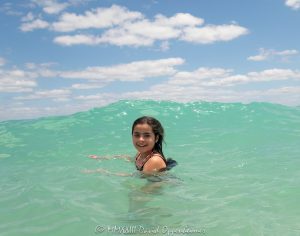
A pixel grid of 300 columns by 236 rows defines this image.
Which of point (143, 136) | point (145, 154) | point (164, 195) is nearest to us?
point (164, 195)

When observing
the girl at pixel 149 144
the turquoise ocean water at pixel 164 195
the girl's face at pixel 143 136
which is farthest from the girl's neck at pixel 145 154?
the turquoise ocean water at pixel 164 195

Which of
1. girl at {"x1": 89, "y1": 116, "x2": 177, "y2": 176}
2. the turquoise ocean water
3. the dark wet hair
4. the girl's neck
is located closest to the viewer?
the turquoise ocean water

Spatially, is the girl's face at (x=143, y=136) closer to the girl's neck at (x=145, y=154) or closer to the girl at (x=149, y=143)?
the girl at (x=149, y=143)

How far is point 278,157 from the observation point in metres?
7.96

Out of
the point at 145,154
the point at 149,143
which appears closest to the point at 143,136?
the point at 149,143

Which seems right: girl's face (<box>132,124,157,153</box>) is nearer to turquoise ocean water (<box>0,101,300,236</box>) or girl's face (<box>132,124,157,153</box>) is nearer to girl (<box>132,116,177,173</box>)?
girl (<box>132,116,177,173</box>)

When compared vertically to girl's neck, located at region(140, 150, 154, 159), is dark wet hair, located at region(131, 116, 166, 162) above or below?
above

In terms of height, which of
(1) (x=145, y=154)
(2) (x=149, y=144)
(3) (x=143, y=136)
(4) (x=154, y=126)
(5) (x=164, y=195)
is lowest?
(5) (x=164, y=195)

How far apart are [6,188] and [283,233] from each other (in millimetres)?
4400

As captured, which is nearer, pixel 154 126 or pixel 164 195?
pixel 164 195

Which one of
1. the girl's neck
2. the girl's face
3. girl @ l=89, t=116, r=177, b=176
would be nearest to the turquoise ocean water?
girl @ l=89, t=116, r=177, b=176

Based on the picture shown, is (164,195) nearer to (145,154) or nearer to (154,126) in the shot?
(145,154)

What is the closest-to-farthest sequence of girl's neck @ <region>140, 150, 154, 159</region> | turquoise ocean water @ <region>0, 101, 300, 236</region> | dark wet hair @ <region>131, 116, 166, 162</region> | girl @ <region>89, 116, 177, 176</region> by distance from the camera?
turquoise ocean water @ <region>0, 101, 300, 236</region>
girl @ <region>89, 116, 177, 176</region>
dark wet hair @ <region>131, 116, 166, 162</region>
girl's neck @ <region>140, 150, 154, 159</region>

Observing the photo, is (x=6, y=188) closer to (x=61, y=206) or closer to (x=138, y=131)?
(x=61, y=206)
